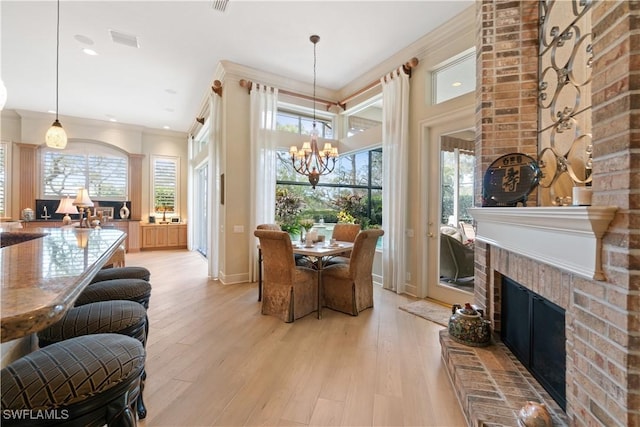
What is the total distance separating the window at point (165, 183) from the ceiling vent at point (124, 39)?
15.8 feet

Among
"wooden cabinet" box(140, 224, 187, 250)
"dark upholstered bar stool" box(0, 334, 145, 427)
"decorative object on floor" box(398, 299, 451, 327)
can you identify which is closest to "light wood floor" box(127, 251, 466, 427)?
"decorative object on floor" box(398, 299, 451, 327)

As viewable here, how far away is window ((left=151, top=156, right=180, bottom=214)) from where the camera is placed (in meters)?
8.18

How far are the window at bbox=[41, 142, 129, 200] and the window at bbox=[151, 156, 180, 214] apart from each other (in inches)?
27.8

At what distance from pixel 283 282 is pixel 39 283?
2537 millimetres

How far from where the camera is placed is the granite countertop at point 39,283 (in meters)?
0.56

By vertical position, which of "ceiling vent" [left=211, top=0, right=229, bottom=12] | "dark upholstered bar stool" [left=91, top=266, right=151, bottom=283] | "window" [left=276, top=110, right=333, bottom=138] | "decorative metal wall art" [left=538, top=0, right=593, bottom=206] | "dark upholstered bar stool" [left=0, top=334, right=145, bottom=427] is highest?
"ceiling vent" [left=211, top=0, right=229, bottom=12]

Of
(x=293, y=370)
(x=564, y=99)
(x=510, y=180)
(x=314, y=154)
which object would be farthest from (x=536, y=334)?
(x=314, y=154)

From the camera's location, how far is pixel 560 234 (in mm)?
1315

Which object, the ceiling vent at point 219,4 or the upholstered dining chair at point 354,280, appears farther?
the upholstered dining chair at point 354,280

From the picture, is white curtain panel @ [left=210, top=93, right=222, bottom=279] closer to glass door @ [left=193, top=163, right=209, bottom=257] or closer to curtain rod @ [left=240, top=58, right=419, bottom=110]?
curtain rod @ [left=240, top=58, right=419, bottom=110]

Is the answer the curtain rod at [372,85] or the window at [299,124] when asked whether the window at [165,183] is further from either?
the curtain rod at [372,85]

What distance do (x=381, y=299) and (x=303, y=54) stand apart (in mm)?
3676

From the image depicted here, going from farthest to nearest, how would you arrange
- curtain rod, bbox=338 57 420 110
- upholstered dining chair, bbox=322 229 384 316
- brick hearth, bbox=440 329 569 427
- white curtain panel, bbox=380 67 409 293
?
white curtain panel, bbox=380 67 409 293 → curtain rod, bbox=338 57 420 110 → upholstered dining chair, bbox=322 229 384 316 → brick hearth, bbox=440 329 569 427

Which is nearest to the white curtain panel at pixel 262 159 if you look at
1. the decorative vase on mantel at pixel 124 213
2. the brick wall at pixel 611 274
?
the brick wall at pixel 611 274
